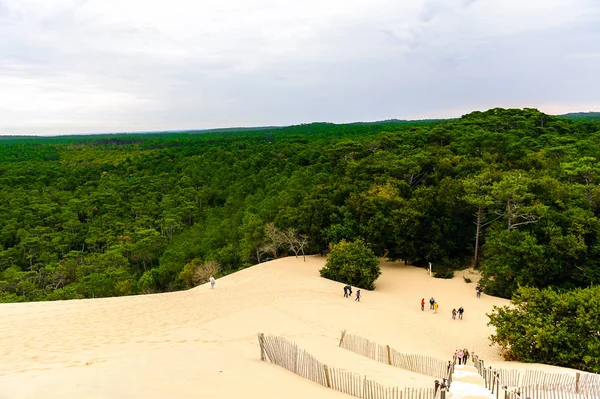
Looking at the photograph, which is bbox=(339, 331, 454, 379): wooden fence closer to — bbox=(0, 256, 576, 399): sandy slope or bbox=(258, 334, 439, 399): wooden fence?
bbox=(0, 256, 576, 399): sandy slope

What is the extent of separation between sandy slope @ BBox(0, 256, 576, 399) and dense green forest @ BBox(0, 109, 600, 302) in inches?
143

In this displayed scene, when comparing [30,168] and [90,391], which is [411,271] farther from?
[30,168]

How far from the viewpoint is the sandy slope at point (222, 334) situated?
8938 mm

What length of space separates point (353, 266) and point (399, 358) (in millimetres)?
11698

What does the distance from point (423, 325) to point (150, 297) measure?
15.0 metres

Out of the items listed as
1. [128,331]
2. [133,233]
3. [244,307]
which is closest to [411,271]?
[244,307]

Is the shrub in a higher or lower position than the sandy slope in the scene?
lower

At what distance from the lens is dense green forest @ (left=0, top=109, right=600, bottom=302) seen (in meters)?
24.5

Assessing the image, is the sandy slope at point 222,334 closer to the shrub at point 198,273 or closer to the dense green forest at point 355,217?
the dense green forest at point 355,217

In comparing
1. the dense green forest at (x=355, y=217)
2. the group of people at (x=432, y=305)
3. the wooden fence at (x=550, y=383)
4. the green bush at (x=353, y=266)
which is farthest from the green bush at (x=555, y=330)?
the green bush at (x=353, y=266)

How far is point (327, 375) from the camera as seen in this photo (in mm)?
9336

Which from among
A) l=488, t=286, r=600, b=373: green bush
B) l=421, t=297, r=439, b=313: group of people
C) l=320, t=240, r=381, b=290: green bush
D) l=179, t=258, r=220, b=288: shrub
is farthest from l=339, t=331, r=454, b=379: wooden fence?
l=179, t=258, r=220, b=288: shrub

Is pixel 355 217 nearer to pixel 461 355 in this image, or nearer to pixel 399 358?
pixel 461 355

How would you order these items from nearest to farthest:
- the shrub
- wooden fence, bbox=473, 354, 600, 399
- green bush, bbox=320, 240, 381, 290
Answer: wooden fence, bbox=473, 354, 600, 399, green bush, bbox=320, 240, 381, 290, the shrub
